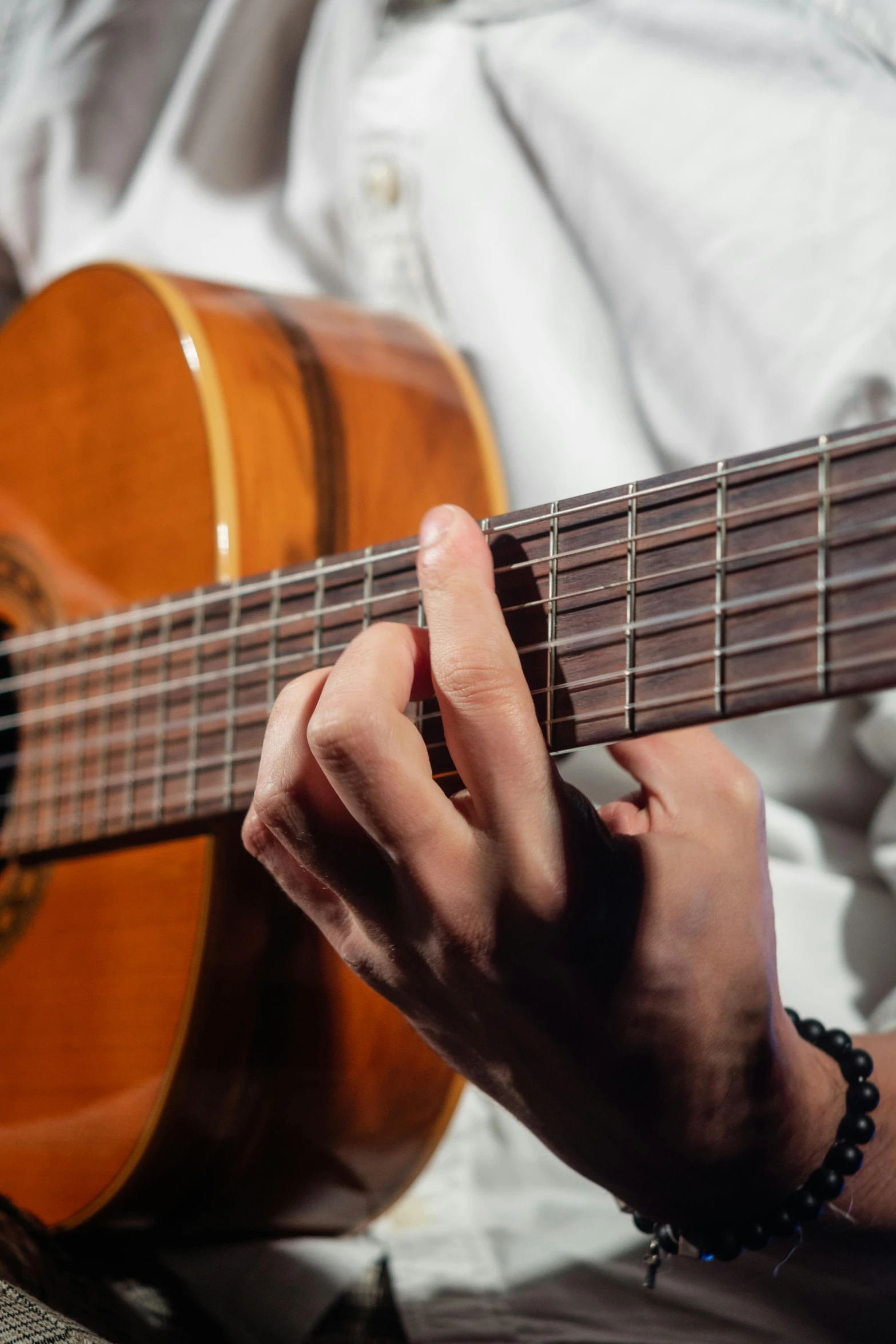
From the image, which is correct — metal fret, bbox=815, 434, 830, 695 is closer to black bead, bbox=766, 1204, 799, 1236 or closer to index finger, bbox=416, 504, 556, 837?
index finger, bbox=416, 504, 556, 837

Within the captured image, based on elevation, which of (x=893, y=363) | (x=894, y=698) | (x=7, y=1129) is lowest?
(x=7, y=1129)

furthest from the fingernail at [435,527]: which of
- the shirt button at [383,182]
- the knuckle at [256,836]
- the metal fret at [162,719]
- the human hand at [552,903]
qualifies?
the shirt button at [383,182]

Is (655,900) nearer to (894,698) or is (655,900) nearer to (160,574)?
(894,698)

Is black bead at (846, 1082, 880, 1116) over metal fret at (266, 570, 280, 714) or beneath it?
beneath

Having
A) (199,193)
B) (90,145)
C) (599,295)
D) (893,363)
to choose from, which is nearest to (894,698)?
(893,363)

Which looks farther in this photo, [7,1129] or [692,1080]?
[7,1129]

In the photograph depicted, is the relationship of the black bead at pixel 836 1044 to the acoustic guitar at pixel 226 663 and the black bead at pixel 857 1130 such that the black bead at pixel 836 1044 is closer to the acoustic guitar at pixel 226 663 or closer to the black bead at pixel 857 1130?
the black bead at pixel 857 1130

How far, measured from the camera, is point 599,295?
2.12 ft

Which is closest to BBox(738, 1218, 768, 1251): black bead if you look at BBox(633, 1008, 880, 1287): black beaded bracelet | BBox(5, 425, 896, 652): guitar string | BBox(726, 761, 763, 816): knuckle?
BBox(633, 1008, 880, 1287): black beaded bracelet

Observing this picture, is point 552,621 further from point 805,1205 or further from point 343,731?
point 805,1205

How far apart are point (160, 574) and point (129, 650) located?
0.05 meters

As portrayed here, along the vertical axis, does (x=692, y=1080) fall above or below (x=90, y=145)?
below

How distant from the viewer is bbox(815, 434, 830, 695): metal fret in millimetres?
314

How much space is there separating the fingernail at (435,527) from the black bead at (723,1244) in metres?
0.26
